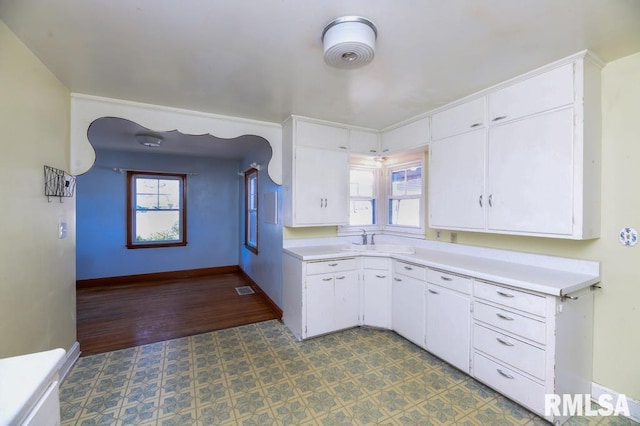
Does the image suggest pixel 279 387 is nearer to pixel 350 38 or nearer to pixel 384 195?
pixel 350 38

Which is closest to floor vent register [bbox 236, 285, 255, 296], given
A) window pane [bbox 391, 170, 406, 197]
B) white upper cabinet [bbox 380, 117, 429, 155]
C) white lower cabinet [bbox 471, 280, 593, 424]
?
window pane [bbox 391, 170, 406, 197]

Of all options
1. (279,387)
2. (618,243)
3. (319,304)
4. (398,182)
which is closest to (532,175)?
(618,243)

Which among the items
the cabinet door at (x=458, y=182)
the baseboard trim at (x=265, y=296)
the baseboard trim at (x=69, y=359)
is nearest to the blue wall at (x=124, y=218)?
the baseboard trim at (x=265, y=296)

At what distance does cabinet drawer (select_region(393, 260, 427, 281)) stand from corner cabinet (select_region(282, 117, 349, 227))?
83 centimetres

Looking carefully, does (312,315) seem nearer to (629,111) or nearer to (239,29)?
(239,29)

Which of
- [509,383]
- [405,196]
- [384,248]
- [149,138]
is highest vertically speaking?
[149,138]

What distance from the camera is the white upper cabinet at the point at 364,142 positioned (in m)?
3.45

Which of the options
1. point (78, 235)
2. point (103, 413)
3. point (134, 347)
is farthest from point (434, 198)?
point (78, 235)

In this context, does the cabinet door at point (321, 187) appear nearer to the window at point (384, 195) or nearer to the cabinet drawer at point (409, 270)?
the window at point (384, 195)

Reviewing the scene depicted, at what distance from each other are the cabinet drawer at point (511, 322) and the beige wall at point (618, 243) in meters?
0.62

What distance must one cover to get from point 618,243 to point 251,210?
15.2ft

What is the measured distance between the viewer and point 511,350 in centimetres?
192

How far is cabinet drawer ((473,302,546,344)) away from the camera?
1.78 metres

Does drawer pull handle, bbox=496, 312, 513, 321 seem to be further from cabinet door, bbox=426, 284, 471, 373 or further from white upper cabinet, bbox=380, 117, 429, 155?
white upper cabinet, bbox=380, 117, 429, 155
